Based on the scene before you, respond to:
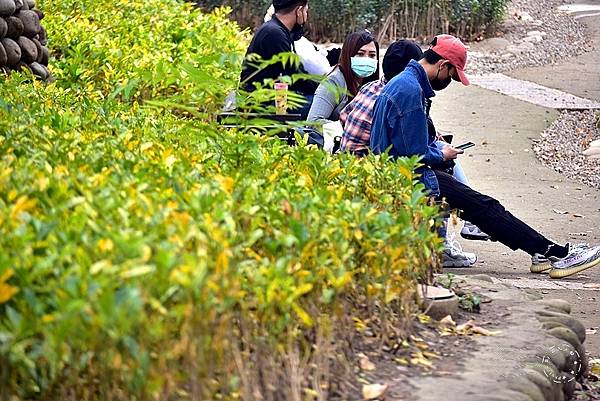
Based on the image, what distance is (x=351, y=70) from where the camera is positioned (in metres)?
8.09

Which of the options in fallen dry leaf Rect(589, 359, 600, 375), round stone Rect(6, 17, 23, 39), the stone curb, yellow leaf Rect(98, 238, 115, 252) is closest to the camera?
yellow leaf Rect(98, 238, 115, 252)

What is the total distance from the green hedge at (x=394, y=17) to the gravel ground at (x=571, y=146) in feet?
16.1

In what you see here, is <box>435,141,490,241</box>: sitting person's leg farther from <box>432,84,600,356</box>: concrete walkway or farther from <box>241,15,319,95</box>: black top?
<box>241,15,319,95</box>: black top

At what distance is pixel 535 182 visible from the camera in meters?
10.4

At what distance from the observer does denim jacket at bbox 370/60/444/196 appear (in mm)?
6844

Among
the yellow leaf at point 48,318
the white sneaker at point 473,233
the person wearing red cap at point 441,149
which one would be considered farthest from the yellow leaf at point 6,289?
the white sneaker at point 473,233

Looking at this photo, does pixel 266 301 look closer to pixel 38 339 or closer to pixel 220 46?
pixel 38 339

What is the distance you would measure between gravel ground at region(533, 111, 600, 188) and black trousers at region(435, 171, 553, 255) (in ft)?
10.7

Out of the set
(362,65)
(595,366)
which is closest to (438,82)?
(362,65)

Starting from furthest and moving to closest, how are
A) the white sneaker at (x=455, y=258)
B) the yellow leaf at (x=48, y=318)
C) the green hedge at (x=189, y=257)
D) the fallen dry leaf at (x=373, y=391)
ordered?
the white sneaker at (x=455, y=258) → the fallen dry leaf at (x=373, y=391) → the green hedge at (x=189, y=257) → the yellow leaf at (x=48, y=318)

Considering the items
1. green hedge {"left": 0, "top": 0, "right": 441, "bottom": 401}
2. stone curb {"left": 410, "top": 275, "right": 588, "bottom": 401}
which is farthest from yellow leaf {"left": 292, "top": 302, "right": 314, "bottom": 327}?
stone curb {"left": 410, "top": 275, "right": 588, "bottom": 401}

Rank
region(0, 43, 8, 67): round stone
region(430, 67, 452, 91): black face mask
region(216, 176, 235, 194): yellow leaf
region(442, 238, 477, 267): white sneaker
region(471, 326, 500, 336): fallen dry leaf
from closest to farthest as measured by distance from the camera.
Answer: region(216, 176, 235, 194): yellow leaf → region(471, 326, 500, 336): fallen dry leaf → region(430, 67, 452, 91): black face mask → region(442, 238, 477, 267): white sneaker → region(0, 43, 8, 67): round stone

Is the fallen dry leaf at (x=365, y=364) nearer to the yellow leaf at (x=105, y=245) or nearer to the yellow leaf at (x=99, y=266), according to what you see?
the yellow leaf at (x=105, y=245)

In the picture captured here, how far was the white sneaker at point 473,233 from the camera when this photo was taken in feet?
26.3
